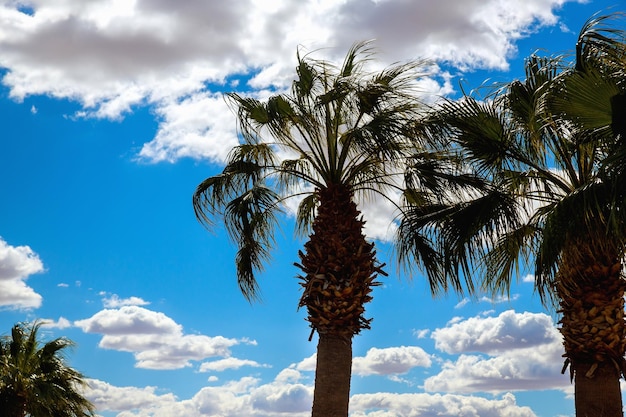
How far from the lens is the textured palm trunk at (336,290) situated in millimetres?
15109

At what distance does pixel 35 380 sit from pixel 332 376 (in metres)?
10.5

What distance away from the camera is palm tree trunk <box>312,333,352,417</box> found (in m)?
15.0

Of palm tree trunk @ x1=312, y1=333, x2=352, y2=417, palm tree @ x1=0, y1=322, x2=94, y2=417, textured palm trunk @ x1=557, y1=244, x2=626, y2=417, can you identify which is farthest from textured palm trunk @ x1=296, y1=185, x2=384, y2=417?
palm tree @ x1=0, y1=322, x2=94, y2=417

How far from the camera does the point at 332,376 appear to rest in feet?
49.5

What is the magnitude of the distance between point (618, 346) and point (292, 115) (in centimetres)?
737

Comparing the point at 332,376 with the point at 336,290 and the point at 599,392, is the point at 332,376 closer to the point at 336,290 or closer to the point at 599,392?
the point at 336,290

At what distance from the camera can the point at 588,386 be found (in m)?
14.5

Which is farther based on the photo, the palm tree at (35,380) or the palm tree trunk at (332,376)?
the palm tree at (35,380)

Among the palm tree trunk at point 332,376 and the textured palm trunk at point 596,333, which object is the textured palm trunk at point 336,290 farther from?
the textured palm trunk at point 596,333

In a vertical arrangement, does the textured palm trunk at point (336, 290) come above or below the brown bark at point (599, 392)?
above

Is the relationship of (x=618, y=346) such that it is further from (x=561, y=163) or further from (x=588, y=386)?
(x=561, y=163)

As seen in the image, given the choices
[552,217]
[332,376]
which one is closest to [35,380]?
[332,376]

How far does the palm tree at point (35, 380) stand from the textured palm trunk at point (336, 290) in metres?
8.97

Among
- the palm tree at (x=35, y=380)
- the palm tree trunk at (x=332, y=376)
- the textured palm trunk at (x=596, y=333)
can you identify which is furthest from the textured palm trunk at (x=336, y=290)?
the palm tree at (x=35, y=380)
